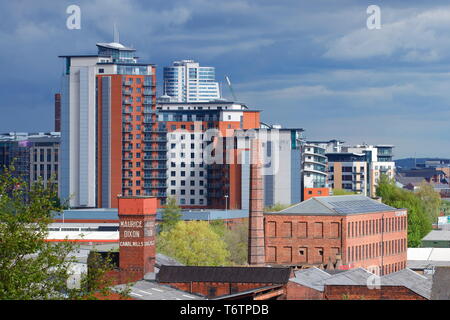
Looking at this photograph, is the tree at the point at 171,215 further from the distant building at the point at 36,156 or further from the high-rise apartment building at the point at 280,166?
the distant building at the point at 36,156

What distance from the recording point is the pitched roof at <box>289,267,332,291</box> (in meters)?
43.7

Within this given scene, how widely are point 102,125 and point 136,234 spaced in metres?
70.8

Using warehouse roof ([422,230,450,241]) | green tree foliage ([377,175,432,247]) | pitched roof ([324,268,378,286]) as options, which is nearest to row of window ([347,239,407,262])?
warehouse roof ([422,230,450,241])

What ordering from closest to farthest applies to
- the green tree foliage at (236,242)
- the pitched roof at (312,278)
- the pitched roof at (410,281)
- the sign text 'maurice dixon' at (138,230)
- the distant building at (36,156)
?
the pitched roof at (312,278), the sign text 'maurice dixon' at (138,230), the pitched roof at (410,281), the green tree foliage at (236,242), the distant building at (36,156)

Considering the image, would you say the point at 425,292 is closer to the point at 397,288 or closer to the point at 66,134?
the point at 397,288

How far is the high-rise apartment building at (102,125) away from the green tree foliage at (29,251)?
3603 inches

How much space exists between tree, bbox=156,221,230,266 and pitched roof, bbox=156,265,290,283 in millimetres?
21984

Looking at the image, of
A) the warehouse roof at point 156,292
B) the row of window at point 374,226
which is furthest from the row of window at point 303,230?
the warehouse roof at point 156,292

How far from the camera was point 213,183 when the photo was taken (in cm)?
12381

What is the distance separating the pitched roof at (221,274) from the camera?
42000 mm

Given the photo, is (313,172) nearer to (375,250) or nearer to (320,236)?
(375,250)

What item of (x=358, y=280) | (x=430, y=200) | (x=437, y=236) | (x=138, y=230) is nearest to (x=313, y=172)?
(x=430, y=200)
